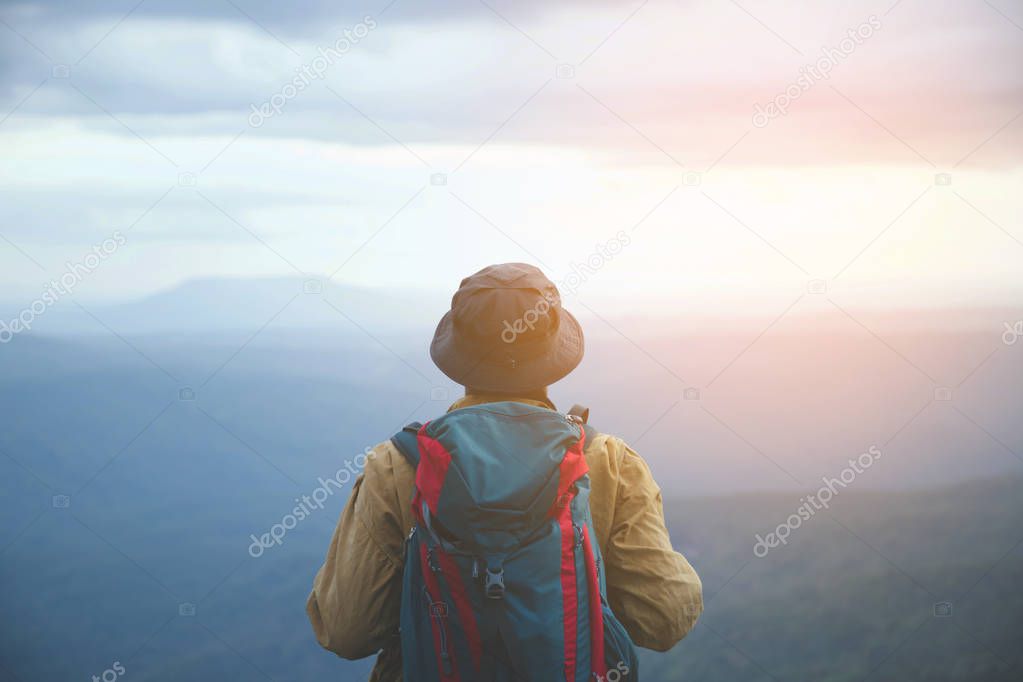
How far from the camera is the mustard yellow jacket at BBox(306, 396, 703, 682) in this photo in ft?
5.92

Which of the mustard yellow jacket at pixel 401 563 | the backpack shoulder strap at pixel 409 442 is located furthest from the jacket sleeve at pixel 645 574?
the backpack shoulder strap at pixel 409 442

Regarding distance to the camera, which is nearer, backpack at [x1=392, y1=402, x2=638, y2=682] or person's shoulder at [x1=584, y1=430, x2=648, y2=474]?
backpack at [x1=392, y1=402, x2=638, y2=682]

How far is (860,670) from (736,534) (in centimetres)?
578

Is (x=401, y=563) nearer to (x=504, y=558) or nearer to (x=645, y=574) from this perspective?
(x=504, y=558)

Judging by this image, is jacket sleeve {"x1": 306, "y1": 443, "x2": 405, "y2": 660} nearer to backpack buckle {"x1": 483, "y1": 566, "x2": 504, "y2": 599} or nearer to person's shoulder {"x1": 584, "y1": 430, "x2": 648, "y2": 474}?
backpack buckle {"x1": 483, "y1": 566, "x2": 504, "y2": 599}

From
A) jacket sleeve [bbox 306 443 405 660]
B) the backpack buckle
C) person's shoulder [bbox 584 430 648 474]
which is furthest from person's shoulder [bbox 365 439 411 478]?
person's shoulder [bbox 584 430 648 474]

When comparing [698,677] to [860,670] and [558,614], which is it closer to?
[860,670]

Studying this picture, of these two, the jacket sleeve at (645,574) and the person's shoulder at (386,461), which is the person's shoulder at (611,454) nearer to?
the jacket sleeve at (645,574)

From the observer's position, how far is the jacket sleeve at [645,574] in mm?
1813

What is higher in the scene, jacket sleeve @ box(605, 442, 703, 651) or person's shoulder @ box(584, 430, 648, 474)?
person's shoulder @ box(584, 430, 648, 474)

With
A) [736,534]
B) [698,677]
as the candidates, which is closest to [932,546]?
[736,534]

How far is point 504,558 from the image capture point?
1647mm

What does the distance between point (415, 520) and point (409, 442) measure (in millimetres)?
192

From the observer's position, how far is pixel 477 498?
5.28 feet
